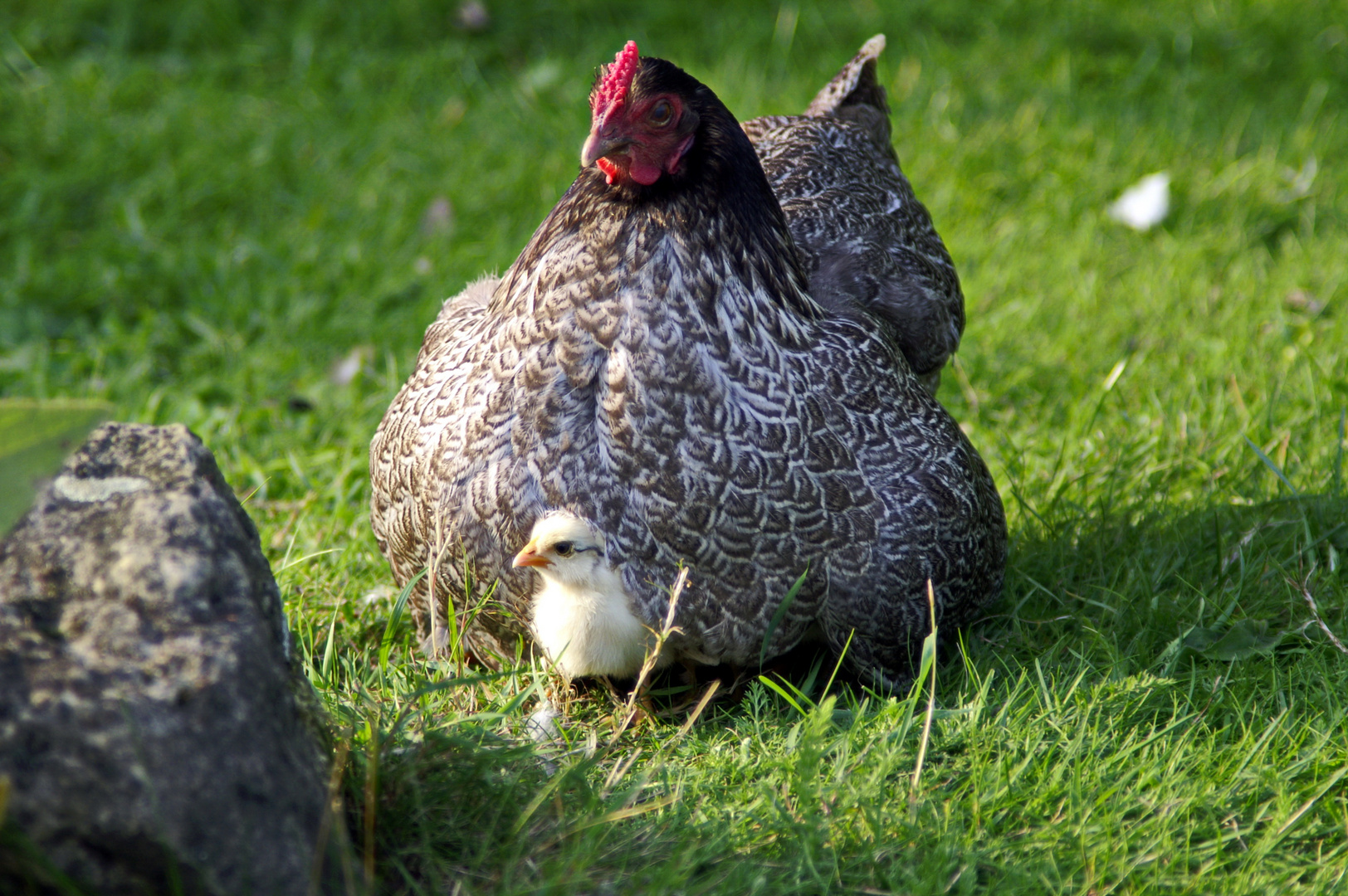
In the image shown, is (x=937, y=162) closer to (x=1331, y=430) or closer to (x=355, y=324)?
(x=1331, y=430)

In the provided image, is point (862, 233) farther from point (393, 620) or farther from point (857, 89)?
point (393, 620)

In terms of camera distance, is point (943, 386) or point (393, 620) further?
point (943, 386)

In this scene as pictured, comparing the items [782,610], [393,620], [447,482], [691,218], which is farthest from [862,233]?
[393,620]

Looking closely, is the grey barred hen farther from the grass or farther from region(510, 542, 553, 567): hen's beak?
the grass

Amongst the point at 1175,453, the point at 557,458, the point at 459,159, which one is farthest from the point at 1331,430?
the point at 459,159

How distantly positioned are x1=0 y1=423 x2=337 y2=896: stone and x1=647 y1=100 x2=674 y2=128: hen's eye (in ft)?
3.83

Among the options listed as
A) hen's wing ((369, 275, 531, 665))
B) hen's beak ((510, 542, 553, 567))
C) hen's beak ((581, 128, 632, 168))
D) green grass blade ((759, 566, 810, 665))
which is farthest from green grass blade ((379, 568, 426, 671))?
hen's beak ((581, 128, 632, 168))

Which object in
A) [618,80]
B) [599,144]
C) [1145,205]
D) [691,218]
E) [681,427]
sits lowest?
[681,427]

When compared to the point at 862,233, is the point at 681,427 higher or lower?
lower

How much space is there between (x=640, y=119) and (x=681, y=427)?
0.65 meters

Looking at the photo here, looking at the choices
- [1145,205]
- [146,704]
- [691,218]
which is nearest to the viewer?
[146,704]

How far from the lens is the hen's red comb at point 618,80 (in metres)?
2.57

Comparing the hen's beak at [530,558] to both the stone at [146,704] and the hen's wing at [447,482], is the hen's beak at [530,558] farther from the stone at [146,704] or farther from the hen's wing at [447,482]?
the stone at [146,704]

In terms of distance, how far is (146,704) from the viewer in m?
1.79
